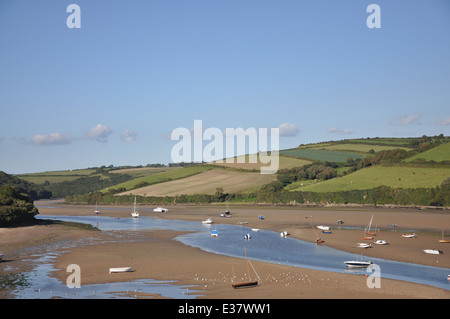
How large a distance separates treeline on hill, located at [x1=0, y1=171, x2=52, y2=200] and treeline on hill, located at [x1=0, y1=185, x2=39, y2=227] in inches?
3575

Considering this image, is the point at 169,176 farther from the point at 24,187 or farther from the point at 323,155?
the point at 323,155

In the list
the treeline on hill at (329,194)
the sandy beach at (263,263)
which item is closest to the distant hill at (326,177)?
the treeline on hill at (329,194)

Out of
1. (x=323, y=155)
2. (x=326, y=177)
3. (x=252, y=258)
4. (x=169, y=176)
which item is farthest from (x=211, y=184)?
(x=252, y=258)

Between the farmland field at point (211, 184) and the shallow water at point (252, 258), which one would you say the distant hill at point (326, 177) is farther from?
the shallow water at point (252, 258)

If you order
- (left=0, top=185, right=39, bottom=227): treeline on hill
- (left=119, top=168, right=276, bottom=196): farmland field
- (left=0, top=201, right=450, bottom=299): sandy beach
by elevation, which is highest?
(left=119, top=168, right=276, bottom=196): farmland field

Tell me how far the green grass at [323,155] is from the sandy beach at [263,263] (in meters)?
55.0

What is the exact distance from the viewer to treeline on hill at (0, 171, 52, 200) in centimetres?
16112

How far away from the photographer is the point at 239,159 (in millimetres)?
167750

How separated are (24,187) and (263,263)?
145 m

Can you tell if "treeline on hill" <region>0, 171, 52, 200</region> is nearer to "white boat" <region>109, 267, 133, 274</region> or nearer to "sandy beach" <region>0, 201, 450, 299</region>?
"sandy beach" <region>0, 201, 450, 299</region>

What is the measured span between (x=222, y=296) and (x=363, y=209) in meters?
67.4

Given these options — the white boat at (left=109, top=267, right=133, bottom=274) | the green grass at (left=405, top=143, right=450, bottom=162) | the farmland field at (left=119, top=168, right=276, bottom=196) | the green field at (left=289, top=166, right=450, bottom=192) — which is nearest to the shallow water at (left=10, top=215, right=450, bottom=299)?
the white boat at (left=109, top=267, right=133, bottom=274)

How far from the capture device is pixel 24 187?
541 ft

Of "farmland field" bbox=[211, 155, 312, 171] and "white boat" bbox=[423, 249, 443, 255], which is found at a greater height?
"farmland field" bbox=[211, 155, 312, 171]
